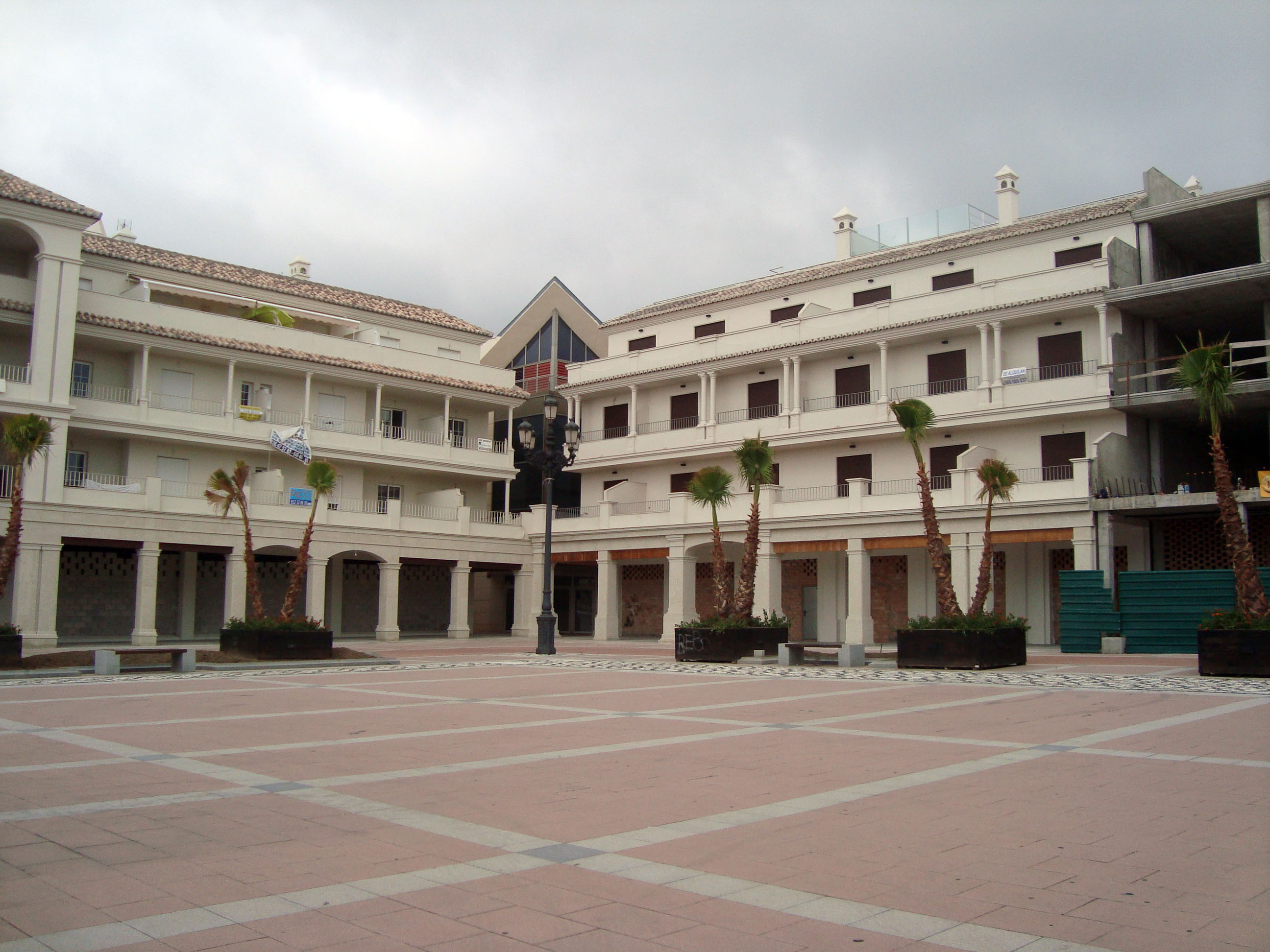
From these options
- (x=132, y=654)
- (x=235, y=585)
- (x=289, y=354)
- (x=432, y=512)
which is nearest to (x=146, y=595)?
(x=235, y=585)

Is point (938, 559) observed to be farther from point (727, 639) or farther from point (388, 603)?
point (388, 603)

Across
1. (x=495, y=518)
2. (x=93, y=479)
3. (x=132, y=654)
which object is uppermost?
(x=93, y=479)

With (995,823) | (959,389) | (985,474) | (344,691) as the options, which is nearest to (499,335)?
(959,389)

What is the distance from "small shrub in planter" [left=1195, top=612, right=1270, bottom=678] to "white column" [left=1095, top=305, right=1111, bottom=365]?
1434 centimetres

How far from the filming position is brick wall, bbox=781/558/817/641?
129ft

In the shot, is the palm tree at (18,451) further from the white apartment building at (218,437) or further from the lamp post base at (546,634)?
the lamp post base at (546,634)

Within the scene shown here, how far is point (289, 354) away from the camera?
38281 millimetres

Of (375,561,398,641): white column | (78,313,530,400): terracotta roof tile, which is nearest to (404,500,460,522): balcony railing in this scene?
(375,561,398,641): white column

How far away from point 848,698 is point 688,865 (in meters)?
9.83

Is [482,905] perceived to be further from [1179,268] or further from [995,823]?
[1179,268]

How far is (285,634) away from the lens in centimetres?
2344

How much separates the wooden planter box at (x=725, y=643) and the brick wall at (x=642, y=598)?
697 inches

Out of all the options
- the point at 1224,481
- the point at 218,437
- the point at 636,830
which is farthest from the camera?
the point at 218,437

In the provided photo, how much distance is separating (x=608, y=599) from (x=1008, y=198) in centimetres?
2155
